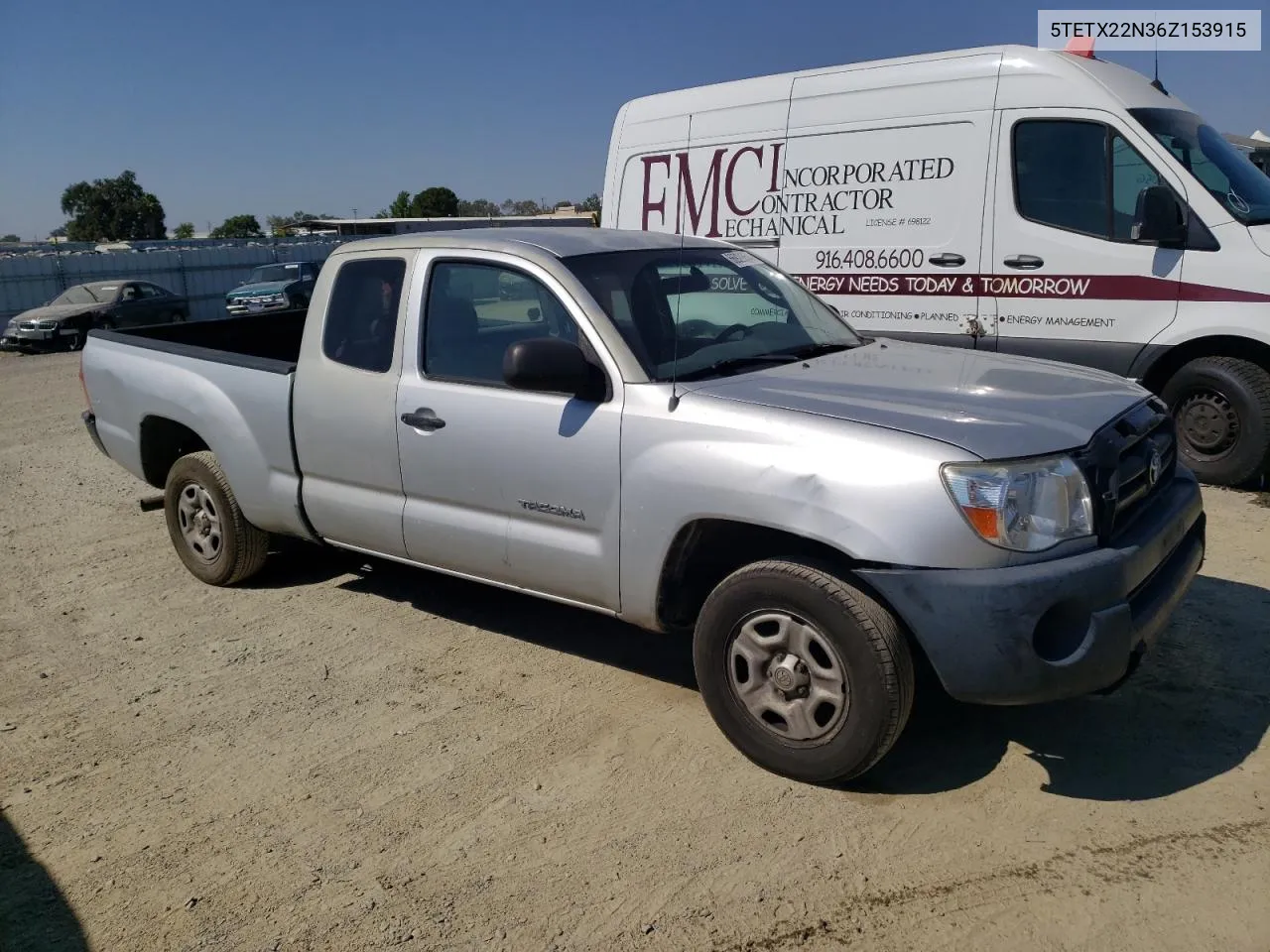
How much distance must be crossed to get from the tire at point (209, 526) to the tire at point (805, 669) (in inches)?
116

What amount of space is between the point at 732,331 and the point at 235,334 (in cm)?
390

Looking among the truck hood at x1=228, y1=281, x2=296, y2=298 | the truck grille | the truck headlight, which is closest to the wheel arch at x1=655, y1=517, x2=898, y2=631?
the truck headlight

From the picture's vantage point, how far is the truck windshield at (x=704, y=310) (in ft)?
13.2

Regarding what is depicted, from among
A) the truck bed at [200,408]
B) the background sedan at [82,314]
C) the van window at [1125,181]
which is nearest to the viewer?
the truck bed at [200,408]

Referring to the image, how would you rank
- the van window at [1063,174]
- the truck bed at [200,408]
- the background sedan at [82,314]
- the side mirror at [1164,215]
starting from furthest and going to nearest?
1. the background sedan at [82,314]
2. the van window at [1063,174]
3. the side mirror at [1164,215]
4. the truck bed at [200,408]

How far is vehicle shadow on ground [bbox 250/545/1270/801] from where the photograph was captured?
11.5 feet

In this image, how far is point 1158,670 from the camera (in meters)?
4.21

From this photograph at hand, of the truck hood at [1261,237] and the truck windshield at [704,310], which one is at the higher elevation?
the truck hood at [1261,237]

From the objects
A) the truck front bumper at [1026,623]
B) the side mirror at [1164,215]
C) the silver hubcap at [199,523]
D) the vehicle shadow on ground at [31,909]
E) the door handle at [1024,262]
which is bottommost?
the vehicle shadow on ground at [31,909]

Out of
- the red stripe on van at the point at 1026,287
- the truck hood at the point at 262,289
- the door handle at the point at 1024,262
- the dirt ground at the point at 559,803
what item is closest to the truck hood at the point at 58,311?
the truck hood at the point at 262,289

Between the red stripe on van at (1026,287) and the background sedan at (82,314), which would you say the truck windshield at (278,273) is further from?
the red stripe on van at (1026,287)

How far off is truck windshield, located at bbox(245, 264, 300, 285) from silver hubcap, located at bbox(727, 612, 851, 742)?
→ 77.7 ft

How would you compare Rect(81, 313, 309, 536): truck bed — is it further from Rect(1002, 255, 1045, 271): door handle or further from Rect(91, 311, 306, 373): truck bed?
Rect(1002, 255, 1045, 271): door handle

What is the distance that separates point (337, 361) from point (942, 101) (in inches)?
184
